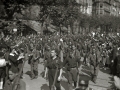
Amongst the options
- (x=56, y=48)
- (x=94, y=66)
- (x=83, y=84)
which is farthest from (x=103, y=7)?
(x=83, y=84)

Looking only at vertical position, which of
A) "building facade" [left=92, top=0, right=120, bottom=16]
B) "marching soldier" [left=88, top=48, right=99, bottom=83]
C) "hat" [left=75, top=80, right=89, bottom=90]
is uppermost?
"building facade" [left=92, top=0, right=120, bottom=16]

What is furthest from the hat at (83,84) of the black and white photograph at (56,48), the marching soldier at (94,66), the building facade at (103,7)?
the building facade at (103,7)

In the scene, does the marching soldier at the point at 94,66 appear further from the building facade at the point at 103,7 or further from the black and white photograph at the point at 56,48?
the building facade at the point at 103,7

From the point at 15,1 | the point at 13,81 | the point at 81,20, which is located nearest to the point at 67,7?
the point at 15,1

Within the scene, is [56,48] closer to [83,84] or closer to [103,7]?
[83,84]

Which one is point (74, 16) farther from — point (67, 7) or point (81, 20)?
point (81, 20)

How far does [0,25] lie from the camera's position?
26.6 metres

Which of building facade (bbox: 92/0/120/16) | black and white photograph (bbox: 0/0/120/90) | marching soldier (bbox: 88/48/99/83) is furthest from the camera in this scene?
building facade (bbox: 92/0/120/16)

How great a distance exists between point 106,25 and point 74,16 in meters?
24.8

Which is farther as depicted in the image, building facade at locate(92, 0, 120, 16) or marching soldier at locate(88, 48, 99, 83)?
building facade at locate(92, 0, 120, 16)

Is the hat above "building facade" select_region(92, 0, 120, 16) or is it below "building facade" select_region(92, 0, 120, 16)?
below

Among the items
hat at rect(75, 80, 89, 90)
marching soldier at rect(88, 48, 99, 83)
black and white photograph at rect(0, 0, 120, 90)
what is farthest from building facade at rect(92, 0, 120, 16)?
hat at rect(75, 80, 89, 90)

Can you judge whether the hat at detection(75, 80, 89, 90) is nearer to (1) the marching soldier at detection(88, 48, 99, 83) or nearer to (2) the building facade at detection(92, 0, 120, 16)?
(1) the marching soldier at detection(88, 48, 99, 83)

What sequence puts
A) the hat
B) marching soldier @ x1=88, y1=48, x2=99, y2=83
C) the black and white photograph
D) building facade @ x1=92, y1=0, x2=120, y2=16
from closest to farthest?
the hat → the black and white photograph → marching soldier @ x1=88, y1=48, x2=99, y2=83 → building facade @ x1=92, y1=0, x2=120, y2=16
